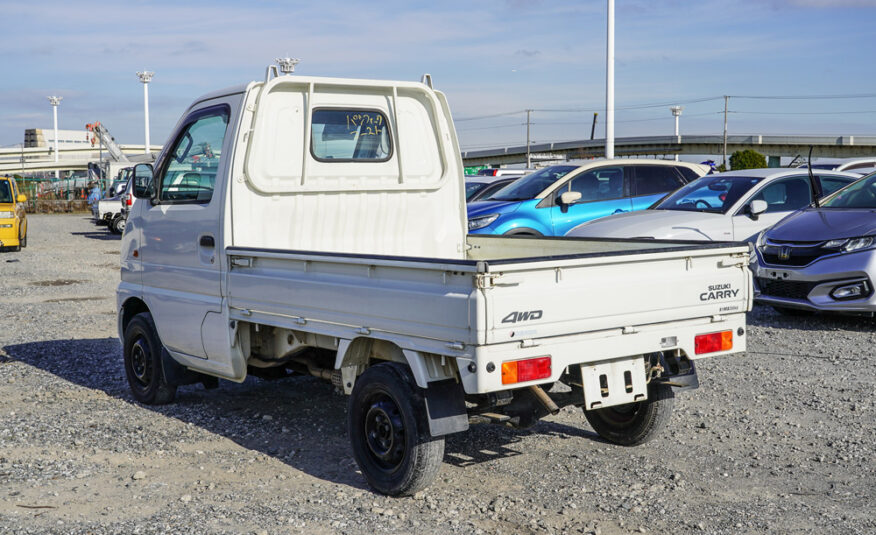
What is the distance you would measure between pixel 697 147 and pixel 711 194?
81.5 metres

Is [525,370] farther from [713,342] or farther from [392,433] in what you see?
[713,342]

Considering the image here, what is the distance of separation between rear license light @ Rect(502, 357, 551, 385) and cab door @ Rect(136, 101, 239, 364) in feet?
8.23

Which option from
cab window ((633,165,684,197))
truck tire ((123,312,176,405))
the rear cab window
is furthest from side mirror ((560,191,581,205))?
truck tire ((123,312,176,405))

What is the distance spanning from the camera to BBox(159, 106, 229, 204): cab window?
6.31m

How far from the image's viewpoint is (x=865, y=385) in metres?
7.22

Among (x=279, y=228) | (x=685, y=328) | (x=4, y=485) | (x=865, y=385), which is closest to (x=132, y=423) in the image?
(x=4, y=485)

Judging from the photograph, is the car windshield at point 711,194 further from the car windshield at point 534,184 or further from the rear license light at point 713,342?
the rear license light at point 713,342

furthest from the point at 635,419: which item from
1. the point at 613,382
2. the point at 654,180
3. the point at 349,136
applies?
the point at 654,180

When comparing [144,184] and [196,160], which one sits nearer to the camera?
[196,160]

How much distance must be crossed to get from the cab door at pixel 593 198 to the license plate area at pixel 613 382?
813cm

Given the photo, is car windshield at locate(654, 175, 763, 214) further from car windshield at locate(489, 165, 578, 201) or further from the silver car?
car windshield at locate(489, 165, 578, 201)

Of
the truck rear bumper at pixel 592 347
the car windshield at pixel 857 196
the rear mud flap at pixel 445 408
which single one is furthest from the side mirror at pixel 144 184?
the car windshield at pixel 857 196

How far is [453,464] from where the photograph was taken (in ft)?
18.0

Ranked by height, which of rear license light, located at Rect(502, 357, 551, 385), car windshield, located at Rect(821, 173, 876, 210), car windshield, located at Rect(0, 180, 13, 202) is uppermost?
car windshield, located at Rect(0, 180, 13, 202)
